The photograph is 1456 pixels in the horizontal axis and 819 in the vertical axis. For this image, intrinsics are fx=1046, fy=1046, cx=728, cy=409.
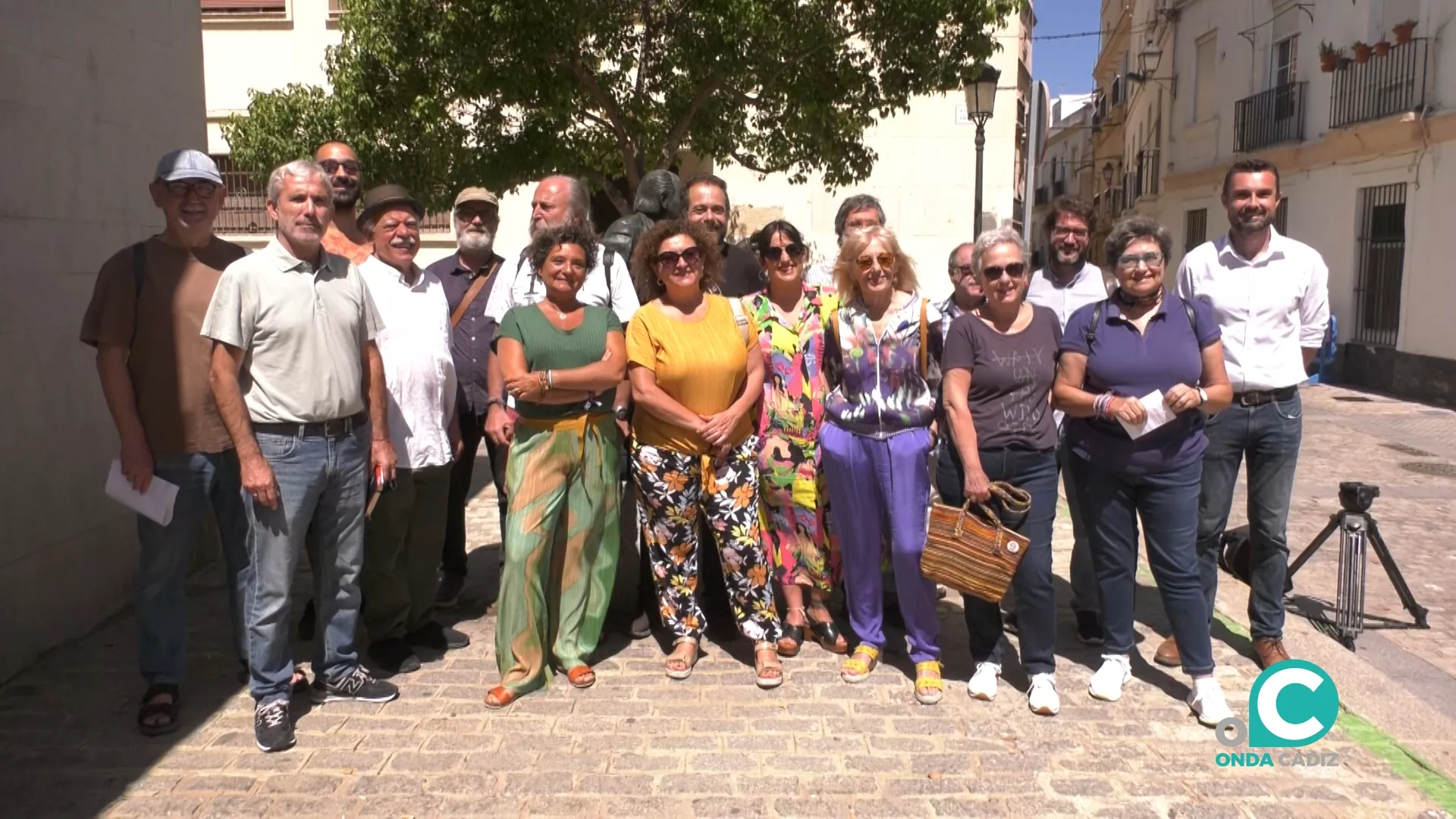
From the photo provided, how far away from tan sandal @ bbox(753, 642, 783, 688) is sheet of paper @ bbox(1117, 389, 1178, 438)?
1.67 metres

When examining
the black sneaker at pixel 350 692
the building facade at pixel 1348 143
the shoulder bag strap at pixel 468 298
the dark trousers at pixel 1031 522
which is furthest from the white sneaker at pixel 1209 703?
the building facade at pixel 1348 143

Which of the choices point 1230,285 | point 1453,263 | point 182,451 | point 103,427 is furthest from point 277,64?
point 1453,263

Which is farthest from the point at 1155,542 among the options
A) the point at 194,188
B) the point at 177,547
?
the point at 194,188

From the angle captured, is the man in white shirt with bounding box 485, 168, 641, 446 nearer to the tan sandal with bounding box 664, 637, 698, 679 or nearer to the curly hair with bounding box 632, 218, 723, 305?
the curly hair with bounding box 632, 218, 723, 305

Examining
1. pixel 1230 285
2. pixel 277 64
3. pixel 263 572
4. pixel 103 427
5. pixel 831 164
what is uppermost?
pixel 277 64

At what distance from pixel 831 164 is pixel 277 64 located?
9.00 meters

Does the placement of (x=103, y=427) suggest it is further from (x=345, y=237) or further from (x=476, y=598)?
(x=476, y=598)

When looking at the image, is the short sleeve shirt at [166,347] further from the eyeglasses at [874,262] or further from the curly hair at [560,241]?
the eyeglasses at [874,262]

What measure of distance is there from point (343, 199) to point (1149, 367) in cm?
344

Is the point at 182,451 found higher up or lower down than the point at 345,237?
lower down

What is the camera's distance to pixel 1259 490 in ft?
14.4

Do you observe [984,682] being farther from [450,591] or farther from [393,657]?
[450,591]

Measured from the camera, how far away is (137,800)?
10.9ft

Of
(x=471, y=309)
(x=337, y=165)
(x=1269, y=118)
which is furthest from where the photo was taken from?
(x=1269, y=118)
